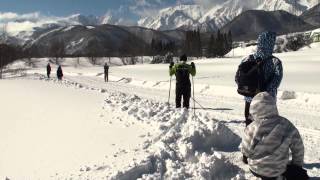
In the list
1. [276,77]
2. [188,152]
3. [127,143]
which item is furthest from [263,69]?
[127,143]

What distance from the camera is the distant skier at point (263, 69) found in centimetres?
696

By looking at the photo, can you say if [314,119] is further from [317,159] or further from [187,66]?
[317,159]

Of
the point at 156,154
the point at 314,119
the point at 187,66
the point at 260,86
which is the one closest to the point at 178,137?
the point at 156,154

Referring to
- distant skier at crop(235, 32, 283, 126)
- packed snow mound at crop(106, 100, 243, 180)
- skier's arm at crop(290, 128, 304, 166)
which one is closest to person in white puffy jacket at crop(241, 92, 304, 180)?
skier's arm at crop(290, 128, 304, 166)

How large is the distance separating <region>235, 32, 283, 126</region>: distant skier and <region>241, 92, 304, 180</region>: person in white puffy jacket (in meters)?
2.13

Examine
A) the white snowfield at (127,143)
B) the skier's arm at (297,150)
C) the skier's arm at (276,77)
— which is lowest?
the white snowfield at (127,143)

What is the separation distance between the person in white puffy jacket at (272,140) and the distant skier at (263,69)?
2128 millimetres

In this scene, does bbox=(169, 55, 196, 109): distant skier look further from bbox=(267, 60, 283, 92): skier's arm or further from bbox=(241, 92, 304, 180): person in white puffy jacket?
bbox=(241, 92, 304, 180): person in white puffy jacket

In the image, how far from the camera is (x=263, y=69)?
6.97 m

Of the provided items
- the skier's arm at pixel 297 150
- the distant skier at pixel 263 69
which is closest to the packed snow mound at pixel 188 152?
the distant skier at pixel 263 69

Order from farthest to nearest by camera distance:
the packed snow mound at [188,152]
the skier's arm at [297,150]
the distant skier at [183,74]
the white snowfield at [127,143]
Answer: the distant skier at [183,74] → the white snowfield at [127,143] → the packed snow mound at [188,152] → the skier's arm at [297,150]

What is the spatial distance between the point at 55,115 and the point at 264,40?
7.29m

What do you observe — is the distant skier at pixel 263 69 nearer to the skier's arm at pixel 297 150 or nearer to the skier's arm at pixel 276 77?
the skier's arm at pixel 276 77

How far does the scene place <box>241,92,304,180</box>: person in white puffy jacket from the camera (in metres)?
4.82
